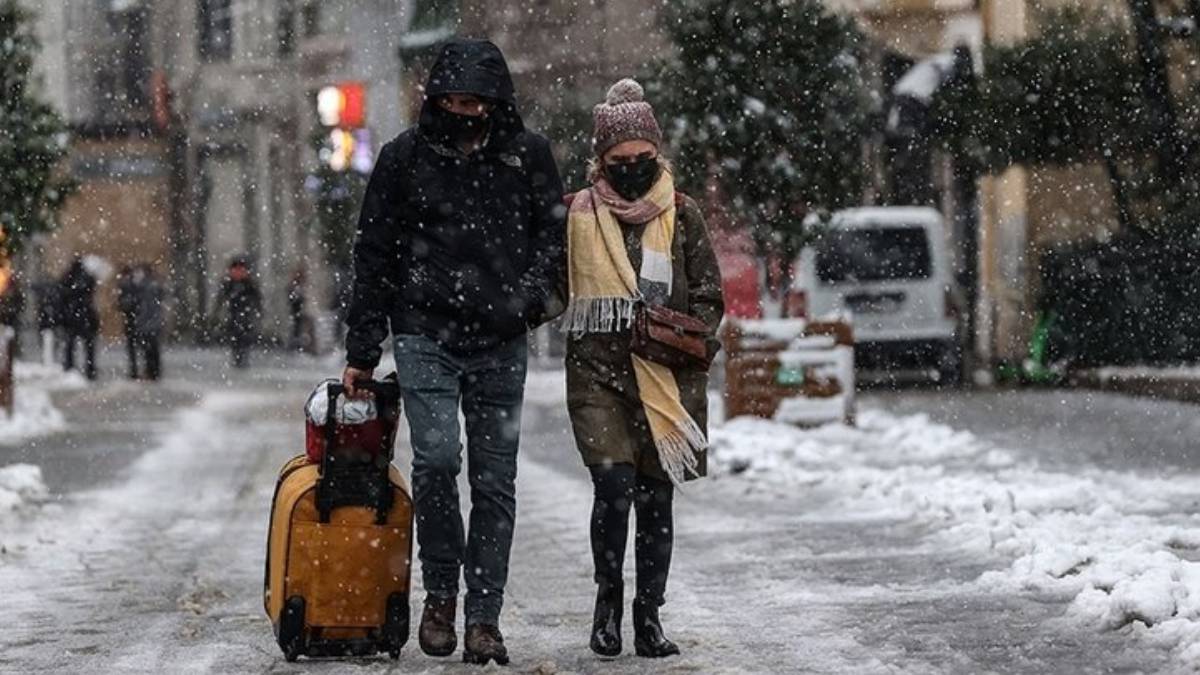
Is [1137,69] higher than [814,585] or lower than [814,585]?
higher

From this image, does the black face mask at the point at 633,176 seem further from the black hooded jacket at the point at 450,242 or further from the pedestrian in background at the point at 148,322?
the pedestrian in background at the point at 148,322

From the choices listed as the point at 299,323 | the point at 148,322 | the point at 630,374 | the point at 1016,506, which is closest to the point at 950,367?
the point at 148,322

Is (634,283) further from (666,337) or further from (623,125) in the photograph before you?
(623,125)

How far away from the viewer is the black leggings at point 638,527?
7305mm

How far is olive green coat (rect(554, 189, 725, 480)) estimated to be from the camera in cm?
731

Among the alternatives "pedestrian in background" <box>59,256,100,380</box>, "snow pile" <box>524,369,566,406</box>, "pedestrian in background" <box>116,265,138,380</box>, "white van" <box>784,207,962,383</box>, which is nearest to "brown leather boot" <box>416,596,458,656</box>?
"snow pile" <box>524,369,566,406</box>

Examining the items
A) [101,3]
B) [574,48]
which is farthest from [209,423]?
[101,3]

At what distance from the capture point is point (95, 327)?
33.2 m

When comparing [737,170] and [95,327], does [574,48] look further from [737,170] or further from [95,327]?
[737,170]

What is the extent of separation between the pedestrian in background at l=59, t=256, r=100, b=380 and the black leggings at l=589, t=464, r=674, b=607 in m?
26.2

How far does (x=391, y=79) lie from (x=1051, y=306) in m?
12.4

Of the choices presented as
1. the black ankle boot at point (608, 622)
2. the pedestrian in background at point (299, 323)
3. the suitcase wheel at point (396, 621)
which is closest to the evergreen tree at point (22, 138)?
the suitcase wheel at point (396, 621)

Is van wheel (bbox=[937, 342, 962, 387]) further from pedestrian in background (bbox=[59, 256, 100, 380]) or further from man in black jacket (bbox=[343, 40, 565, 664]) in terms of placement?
man in black jacket (bbox=[343, 40, 565, 664])

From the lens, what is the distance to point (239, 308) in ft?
122
